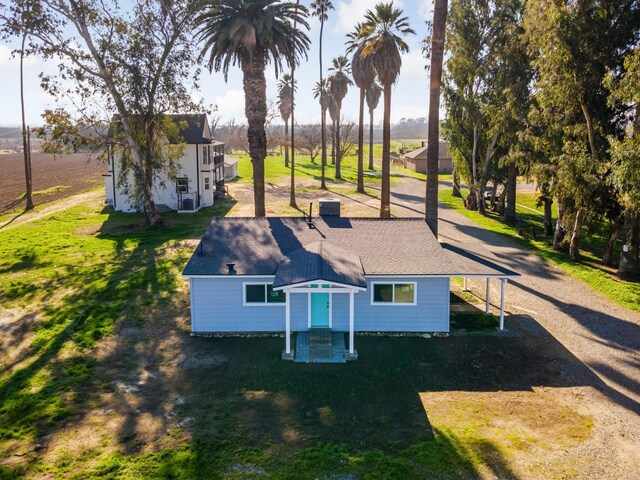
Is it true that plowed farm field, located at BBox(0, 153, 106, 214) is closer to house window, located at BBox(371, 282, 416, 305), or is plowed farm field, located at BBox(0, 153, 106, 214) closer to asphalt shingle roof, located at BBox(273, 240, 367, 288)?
asphalt shingle roof, located at BBox(273, 240, 367, 288)

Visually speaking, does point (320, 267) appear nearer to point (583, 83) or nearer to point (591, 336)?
point (591, 336)

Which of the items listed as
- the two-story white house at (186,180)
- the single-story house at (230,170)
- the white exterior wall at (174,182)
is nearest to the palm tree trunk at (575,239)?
the two-story white house at (186,180)

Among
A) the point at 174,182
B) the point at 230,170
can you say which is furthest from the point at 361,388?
the point at 230,170

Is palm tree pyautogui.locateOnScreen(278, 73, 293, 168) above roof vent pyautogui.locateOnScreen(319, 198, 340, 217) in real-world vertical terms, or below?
above

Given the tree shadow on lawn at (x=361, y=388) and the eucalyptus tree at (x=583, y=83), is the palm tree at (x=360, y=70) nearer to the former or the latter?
the eucalyptus tree at (x=583, y=83)

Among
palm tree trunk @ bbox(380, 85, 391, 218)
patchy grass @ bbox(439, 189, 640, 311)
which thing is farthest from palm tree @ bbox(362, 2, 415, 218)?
patchy grass @ bbox(439, 189, 640, 311)
